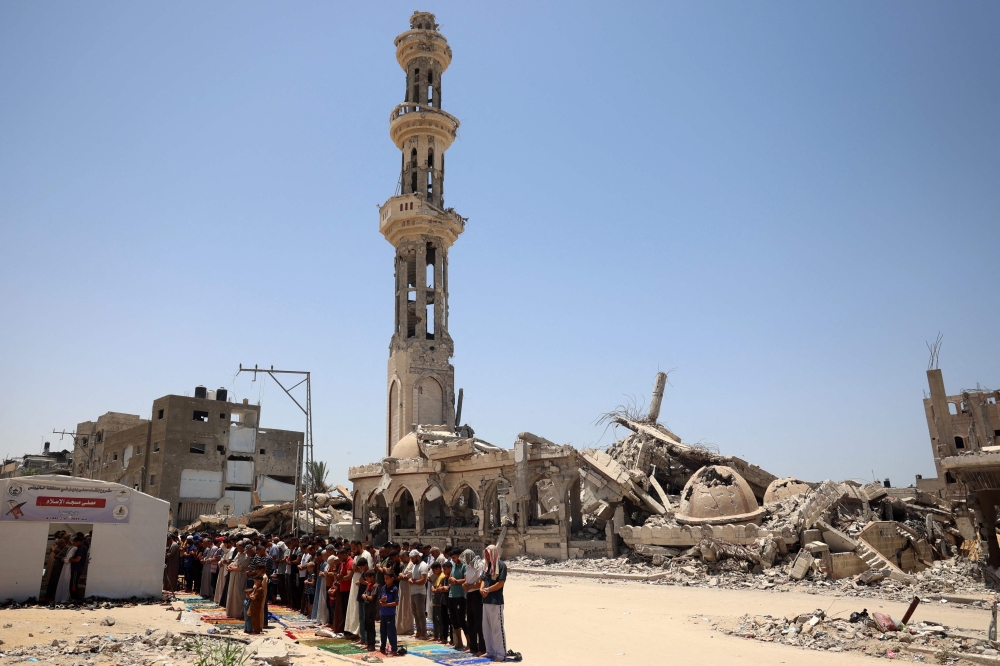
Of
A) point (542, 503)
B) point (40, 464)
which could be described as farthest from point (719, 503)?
point (40, 464)

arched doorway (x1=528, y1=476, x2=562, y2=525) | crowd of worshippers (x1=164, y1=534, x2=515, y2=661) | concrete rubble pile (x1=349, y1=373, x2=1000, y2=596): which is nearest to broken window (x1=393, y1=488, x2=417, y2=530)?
concrete rubble pile (x1=349, y1=373, x2=1000, y2=596)

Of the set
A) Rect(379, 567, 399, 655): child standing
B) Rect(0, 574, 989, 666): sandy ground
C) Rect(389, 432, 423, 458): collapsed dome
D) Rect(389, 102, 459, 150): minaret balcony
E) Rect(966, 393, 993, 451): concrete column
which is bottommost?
Rect(0, 574, 989, 666): sandy ground

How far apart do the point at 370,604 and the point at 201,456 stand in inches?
1539

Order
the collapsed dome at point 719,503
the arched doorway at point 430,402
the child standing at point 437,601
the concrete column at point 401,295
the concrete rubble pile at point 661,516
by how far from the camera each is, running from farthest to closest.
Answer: the concrete column at point 401,295
the arched doorway at point 430,402
the collapsed dome at point 719,503
the concrete rubble pile at point 661,516
the child standing at point 437,601

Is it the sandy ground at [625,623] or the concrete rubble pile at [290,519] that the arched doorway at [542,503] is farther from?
the sandy ground at [625,623]

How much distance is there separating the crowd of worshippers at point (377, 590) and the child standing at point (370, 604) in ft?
0.05

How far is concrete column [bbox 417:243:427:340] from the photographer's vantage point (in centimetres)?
4056

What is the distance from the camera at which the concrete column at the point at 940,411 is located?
154 ft

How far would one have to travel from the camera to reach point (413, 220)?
4147cm

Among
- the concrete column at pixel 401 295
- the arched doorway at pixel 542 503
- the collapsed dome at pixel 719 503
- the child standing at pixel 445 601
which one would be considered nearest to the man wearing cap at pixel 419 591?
the child standing at pixel 445 601

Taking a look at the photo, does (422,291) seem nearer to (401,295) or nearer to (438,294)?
(438,294)

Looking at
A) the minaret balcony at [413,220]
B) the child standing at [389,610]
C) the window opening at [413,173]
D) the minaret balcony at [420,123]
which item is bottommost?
the child standing at [389,610]

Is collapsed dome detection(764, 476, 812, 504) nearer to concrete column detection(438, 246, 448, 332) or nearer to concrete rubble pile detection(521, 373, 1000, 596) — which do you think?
concrete rubble pile detection(521, 373, 1000, 596)

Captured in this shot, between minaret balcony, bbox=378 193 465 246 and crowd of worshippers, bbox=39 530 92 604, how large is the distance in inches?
1146
